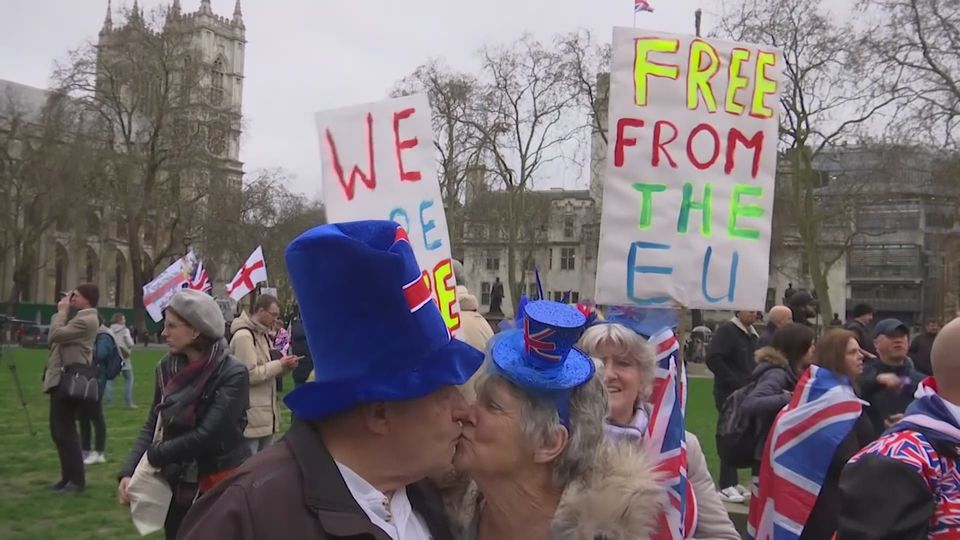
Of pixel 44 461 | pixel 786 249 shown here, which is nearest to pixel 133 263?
pixel 786 249

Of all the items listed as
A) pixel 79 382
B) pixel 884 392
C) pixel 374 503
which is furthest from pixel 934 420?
pixel 79 382

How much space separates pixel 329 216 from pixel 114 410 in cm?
1174

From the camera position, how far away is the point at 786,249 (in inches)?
1519

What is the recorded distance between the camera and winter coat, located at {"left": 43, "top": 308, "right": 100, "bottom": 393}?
8.01 meters

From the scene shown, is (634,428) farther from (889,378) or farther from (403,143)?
(889,378)

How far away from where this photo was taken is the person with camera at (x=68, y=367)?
26.1 feet

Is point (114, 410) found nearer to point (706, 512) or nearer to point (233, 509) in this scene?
point (706, 512)

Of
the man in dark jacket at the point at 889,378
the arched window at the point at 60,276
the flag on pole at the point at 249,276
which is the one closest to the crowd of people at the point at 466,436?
the man in dark jacket at the point at 889,378

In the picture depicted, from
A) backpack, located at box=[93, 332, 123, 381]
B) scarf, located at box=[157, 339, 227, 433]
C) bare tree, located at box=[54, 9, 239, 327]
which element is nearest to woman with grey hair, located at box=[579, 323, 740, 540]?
scarf, located at box=[157, 339, 227, 433]

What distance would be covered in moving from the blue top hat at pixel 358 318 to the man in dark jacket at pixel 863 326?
6803 millimetres

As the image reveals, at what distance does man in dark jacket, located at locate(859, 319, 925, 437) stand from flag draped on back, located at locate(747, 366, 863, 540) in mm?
2369

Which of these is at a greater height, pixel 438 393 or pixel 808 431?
pixel 438 393

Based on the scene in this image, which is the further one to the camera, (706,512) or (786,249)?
(786,249)

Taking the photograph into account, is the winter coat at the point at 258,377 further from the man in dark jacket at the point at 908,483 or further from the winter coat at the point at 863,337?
the man in dark jacket at the point at 908,483
